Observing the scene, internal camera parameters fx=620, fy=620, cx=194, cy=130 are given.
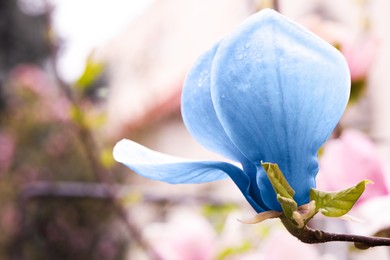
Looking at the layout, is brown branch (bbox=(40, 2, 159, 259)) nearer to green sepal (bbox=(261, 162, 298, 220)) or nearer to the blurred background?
the blurred background

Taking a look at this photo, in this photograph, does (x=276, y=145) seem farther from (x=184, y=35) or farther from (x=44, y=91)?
(x=184, y=35)

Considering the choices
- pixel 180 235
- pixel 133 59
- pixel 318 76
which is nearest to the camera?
pixel 318 76

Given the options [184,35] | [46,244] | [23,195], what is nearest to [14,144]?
[46,244]

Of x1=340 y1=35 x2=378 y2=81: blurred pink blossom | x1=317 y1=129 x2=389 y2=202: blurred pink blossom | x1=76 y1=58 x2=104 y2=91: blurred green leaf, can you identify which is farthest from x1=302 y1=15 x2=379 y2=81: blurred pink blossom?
x1=76 y1=58 x2=104 y2=91: blurred green leaf

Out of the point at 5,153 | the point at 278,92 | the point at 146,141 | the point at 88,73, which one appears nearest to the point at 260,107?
the point at 278,92

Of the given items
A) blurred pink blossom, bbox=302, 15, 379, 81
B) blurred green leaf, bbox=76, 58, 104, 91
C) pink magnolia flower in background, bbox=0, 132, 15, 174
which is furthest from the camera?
pink magnolia flower in background, bbox=0, 132, 15, 174

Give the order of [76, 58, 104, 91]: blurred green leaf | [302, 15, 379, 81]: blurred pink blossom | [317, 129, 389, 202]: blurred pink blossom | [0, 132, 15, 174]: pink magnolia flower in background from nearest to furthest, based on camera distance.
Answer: [317, 129, 389, 202]: blurred pink blossom < [302, 15, 379, 81]: blurred pink blossom < [76, 58, 104, 91]: blurred green leaf < [0, 132, 15, 174]: pink magnolia flower in background
